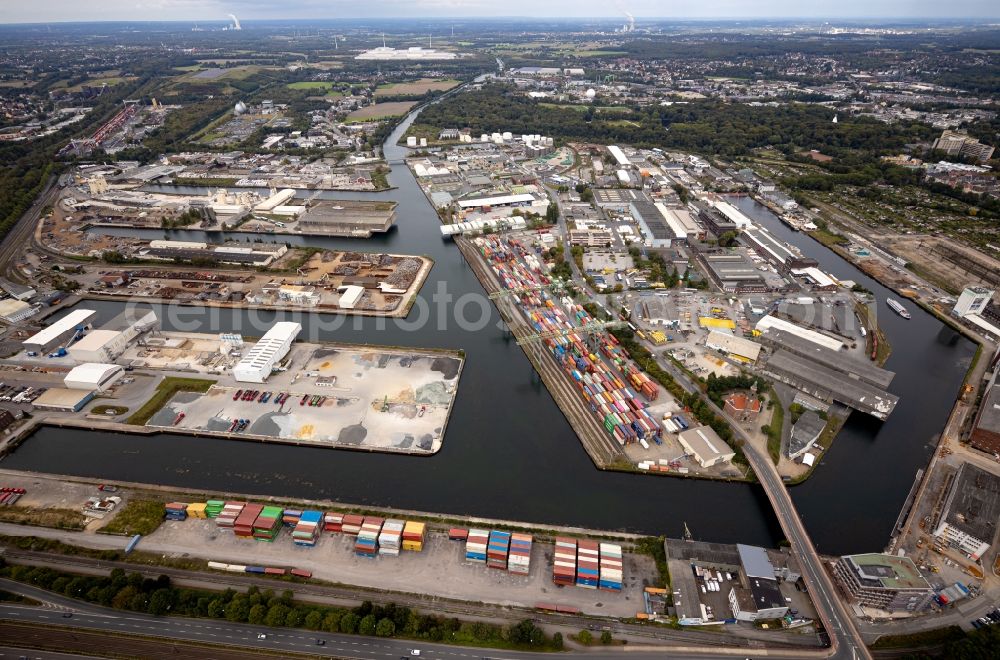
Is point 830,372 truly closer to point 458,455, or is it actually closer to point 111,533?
point 458,455

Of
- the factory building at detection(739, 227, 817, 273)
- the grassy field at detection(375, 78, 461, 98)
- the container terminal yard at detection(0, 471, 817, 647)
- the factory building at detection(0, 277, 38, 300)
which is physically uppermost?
the grassy field at detection(375, 78, 461, 98)

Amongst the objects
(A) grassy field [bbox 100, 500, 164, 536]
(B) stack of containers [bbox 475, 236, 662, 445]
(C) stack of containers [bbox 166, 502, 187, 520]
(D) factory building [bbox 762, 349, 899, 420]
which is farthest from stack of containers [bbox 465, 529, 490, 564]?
(D) factory building [bbox 762, 349, 899, 420]

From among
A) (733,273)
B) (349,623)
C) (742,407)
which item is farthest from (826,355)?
(349,623)

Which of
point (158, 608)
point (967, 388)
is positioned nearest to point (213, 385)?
point (158, 608)

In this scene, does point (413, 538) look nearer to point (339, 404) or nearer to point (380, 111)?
point (339, 404)

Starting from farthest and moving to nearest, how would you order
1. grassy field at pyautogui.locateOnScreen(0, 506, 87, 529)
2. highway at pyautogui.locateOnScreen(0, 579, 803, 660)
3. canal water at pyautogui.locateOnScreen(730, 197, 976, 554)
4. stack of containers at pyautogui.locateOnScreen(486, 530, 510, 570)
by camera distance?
canal water at pyautogui.locateOnScreen(730, 197, 976, 554) < grassy field at pyautogui.locateOnScreen(0, 506, 87, 529) < stack of containers at pyautogui.locateOnScreen(486, 530, 510, 570) < highway at pyautogui.locateOnScreen(0, 579, 803, 660)

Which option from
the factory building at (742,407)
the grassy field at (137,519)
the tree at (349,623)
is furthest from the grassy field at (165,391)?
the factory building at (742,407)

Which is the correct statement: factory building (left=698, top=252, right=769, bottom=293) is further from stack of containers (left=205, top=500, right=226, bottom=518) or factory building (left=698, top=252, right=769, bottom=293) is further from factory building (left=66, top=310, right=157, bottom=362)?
factory building (left=66, top=310, right=157, bottom=362)
